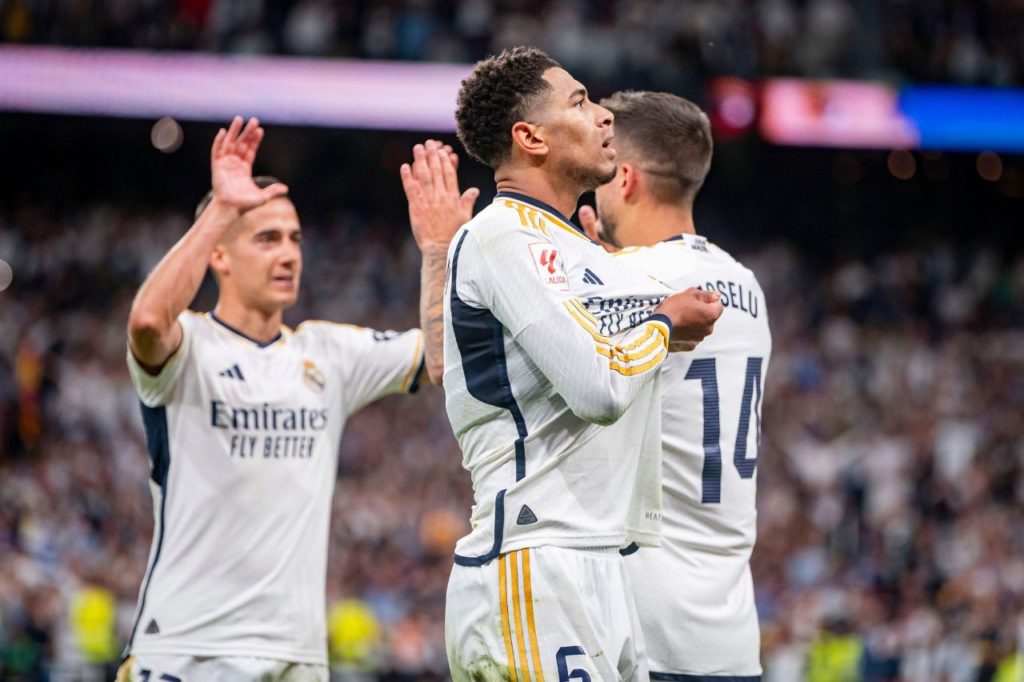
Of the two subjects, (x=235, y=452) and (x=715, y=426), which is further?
(x=235, y=452)

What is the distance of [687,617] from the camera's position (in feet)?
14.4

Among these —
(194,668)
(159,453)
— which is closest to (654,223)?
(159,453)

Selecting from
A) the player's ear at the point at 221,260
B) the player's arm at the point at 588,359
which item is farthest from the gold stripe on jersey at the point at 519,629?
the player's ear at the point at 221,260

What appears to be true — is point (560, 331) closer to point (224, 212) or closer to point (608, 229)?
point (608, 229)

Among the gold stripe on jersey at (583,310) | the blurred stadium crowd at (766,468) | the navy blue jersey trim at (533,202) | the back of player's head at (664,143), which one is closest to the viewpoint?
the gold stripe on jersey at (583,310)

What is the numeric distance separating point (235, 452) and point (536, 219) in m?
2.03

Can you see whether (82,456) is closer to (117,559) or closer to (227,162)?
(117,559)

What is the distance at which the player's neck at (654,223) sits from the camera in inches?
190

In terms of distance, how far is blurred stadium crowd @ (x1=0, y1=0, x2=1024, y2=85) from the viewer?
17906 millimetres

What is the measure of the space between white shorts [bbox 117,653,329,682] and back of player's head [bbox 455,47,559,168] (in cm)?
225

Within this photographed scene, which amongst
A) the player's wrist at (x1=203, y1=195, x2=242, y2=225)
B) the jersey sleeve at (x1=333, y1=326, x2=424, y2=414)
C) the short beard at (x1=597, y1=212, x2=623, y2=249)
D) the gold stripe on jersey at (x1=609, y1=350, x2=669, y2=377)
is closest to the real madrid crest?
the jersey sleeve at (x1=333, y1=326, x2=424, y2=414)

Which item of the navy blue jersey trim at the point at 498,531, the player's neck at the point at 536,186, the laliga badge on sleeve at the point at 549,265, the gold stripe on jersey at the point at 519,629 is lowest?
the gold stripe on jersey at the point at 519,629

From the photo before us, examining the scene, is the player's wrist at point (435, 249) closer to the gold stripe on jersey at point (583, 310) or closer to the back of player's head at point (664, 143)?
the back of player's head at point (664, 143)

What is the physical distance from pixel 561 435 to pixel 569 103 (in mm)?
960
